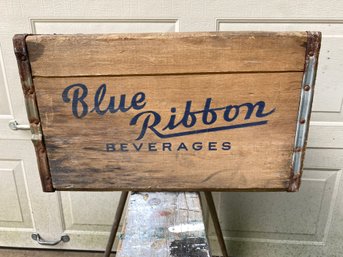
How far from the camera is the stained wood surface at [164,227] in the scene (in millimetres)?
727

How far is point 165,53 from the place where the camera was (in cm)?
65

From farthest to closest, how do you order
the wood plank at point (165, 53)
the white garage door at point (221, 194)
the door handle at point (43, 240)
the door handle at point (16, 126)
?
the door handle at point (43, 240), the door handle at point (16, 126), the white garage door at point (221, 194), the wood plank at point (165, 53)

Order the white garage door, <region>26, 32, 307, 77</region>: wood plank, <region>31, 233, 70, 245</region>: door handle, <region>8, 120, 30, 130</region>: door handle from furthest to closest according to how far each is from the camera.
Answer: <region>31, 233, 70, 245</region>: door handle → <region>8, 120, 30, 130</region>: door handle → the white garage door → <region>26, 32, 307, 77</region>: wood plank

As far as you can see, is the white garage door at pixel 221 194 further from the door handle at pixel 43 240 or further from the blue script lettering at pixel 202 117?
the blue script lettering at pixel 202 117

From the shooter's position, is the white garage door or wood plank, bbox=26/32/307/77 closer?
wood plank, bbox=26/32/307/77

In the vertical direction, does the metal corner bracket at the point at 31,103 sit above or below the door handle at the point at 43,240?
above

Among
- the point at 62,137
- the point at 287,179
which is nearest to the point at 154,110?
the point at 62,137

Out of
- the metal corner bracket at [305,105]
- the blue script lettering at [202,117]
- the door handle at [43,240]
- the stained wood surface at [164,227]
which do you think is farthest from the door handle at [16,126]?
the metal corner bracket at [305,105]

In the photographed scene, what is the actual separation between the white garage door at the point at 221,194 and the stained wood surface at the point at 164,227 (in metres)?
0.58

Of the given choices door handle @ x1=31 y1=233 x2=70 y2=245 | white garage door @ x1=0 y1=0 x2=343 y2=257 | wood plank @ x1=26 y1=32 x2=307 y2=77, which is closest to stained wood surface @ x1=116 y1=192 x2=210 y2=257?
wood plank @ x1=26 y1=32 x2=307 y2=77

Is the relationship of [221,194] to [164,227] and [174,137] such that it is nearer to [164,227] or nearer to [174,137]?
[164,227]

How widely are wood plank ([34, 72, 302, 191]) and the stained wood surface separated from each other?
0.10m

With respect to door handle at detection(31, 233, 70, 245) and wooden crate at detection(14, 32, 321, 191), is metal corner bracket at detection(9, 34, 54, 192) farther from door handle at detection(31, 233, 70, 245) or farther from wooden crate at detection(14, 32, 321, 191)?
door handle at detection(31, 233, 70, 245)

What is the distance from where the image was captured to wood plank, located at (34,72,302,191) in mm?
675
